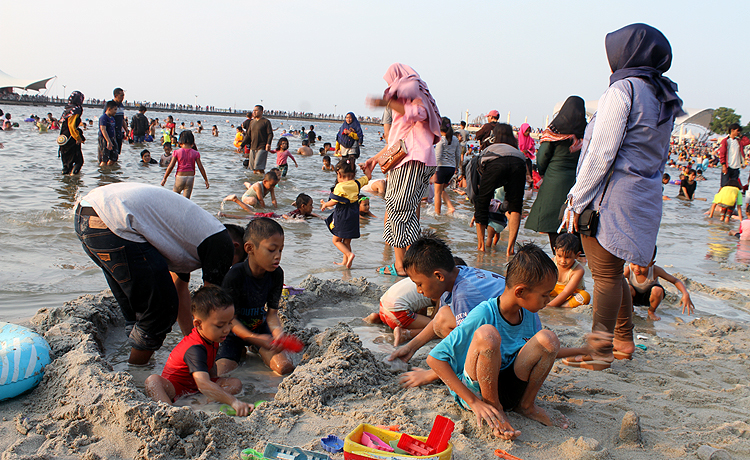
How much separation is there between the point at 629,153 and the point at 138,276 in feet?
9.45

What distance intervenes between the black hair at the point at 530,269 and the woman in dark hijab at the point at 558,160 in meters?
2.56

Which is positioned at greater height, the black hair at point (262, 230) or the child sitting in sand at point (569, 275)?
the black hair at point (262, 230)

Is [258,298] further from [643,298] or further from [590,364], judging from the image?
[643,298]

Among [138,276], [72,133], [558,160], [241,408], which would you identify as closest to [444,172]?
[558,160]

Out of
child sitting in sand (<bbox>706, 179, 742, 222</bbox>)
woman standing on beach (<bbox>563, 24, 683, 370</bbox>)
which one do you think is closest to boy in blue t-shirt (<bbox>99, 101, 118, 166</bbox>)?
woman standing on beach (<bbox>563, 24, 683, 370</bbox>)

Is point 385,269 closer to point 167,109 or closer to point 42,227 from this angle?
point 42,227

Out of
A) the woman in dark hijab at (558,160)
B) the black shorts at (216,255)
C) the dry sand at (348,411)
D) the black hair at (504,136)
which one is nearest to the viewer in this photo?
the dry sand at (348,411)

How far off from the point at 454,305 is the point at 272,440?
120 cm

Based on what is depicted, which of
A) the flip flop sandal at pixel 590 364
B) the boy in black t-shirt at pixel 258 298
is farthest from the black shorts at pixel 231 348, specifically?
the flip flop sandal at pixel 590 364

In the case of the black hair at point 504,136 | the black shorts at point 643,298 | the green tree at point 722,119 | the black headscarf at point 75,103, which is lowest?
the black shorts at point 643,298

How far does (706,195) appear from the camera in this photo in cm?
1677

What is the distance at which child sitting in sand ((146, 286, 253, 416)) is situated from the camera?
2.72 metres

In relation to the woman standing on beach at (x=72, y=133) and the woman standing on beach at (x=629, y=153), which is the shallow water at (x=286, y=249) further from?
the woman standing on beach at (x=629, y=153)

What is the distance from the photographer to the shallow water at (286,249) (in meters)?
4.18
